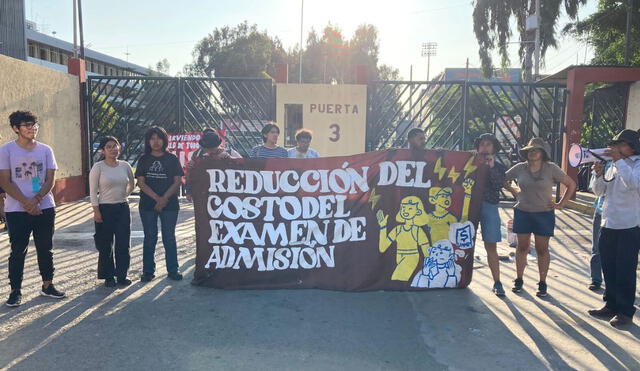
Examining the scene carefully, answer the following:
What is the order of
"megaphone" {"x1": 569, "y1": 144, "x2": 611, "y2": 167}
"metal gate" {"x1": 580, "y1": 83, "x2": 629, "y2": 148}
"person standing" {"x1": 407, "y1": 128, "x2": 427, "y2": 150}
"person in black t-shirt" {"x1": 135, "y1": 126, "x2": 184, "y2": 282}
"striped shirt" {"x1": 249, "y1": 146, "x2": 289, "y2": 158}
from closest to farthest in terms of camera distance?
"megaphone" {"x1": 569, "y1": 144, "x2": 611, "y2": 167} < "person standing" {"x1": 407, "y1": 128, "x2": 427, "y2": 150} < "person in black t-shirt" {"x1": 135, "y1": 126, "x2": 184, "y2": 282} < "striped shirt" {"x1": 249, "y1": 146, "x2": 289, "y2": 158} < "metal gate" {"x1": 580, "y1": 83, "x2": 629, "y2": 148}

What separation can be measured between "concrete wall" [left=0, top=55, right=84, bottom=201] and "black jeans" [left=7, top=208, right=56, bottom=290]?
546cm

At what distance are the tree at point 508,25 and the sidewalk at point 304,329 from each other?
25.0 m

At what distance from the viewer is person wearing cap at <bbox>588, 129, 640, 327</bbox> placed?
4305mm

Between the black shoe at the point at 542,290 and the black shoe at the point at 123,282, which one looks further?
the black shoe at the point at 123,282

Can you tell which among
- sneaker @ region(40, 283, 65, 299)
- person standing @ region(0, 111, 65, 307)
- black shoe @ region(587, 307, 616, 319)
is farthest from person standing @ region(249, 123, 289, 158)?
black shoe @ region(587, 307, 616, 319)

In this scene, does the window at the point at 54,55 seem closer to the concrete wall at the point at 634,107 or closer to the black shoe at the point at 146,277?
the concrete wall at the point at 634,107

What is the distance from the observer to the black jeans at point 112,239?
5367 mm

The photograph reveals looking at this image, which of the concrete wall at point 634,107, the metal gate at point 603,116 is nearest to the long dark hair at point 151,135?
the concrete wall at point 634,107

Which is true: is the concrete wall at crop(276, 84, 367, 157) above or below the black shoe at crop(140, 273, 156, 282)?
above

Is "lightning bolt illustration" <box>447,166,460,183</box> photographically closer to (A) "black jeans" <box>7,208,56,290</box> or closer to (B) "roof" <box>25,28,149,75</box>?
(A) "black jeans" <box>7,208,56,290</box>

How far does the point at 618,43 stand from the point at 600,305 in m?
28.0

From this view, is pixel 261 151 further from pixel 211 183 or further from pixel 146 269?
pixel 146 269

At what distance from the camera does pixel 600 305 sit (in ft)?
16.2

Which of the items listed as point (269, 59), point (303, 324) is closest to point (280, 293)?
point (303, 324)
